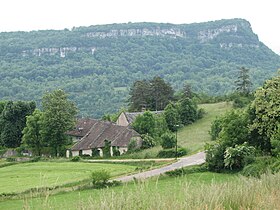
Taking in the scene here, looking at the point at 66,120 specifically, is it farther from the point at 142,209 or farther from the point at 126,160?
the point at 142,209

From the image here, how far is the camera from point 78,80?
16662 centimetres

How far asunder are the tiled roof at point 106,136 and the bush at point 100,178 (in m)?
25.3

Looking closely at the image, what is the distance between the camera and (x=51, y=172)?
44344 millimetres

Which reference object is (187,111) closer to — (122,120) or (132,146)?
(122,120)

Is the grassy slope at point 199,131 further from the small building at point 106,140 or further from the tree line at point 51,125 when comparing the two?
the tree line at point 51,125

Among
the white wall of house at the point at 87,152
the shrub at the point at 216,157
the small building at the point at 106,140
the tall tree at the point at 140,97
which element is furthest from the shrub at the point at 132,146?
the tall tree at the point at 140,97

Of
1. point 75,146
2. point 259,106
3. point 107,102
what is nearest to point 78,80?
point 107,102

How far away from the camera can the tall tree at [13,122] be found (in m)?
70.1

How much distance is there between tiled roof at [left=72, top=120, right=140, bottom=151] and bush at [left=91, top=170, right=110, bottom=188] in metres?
25.3

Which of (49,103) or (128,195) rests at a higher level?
(128,195)

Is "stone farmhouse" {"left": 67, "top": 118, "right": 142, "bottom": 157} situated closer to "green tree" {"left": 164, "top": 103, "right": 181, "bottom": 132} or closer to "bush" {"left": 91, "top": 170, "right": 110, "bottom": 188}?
"green tree" {"left": 164, "top": 103, "right": 181, "bottom": 132}

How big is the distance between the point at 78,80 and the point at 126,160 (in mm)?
118299

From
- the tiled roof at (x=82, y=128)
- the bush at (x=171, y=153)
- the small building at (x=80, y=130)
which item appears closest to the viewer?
the bush at (x=171, y=153)

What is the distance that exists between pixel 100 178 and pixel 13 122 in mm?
43376
